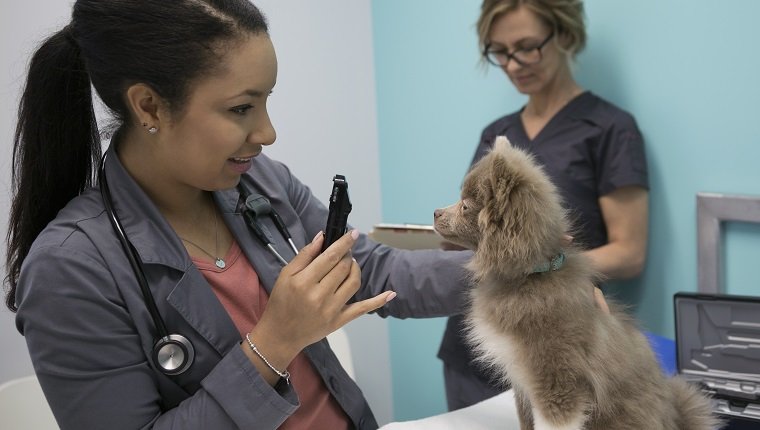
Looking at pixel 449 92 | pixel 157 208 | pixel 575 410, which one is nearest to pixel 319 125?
pixel 449 92

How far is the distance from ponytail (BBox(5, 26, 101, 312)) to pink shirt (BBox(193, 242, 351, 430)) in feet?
0.89

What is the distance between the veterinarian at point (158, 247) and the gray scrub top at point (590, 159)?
32.6 inches

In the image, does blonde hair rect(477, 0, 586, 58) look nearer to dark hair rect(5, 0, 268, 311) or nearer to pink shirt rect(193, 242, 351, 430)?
dark hair rect(5, 0, 268, 311)

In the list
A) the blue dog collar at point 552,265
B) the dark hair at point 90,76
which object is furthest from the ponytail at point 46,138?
the blue dog collar at point 552,265

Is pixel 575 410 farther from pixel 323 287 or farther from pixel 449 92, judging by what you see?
pixel 449 92

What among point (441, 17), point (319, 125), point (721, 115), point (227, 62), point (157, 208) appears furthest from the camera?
point (319, 125)

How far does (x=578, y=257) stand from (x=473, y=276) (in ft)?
0.60

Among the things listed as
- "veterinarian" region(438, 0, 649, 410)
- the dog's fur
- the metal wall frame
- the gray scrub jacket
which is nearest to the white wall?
"veterinarian" region(438, 0, 649, 410)

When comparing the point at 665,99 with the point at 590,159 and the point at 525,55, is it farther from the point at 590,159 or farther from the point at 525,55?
the point at 525,55

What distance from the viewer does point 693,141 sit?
6.05 feet

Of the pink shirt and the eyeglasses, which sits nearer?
the pink shirt

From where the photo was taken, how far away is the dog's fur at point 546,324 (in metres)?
1.03

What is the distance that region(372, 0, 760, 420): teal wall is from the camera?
1.75 metres

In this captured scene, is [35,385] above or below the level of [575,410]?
below
